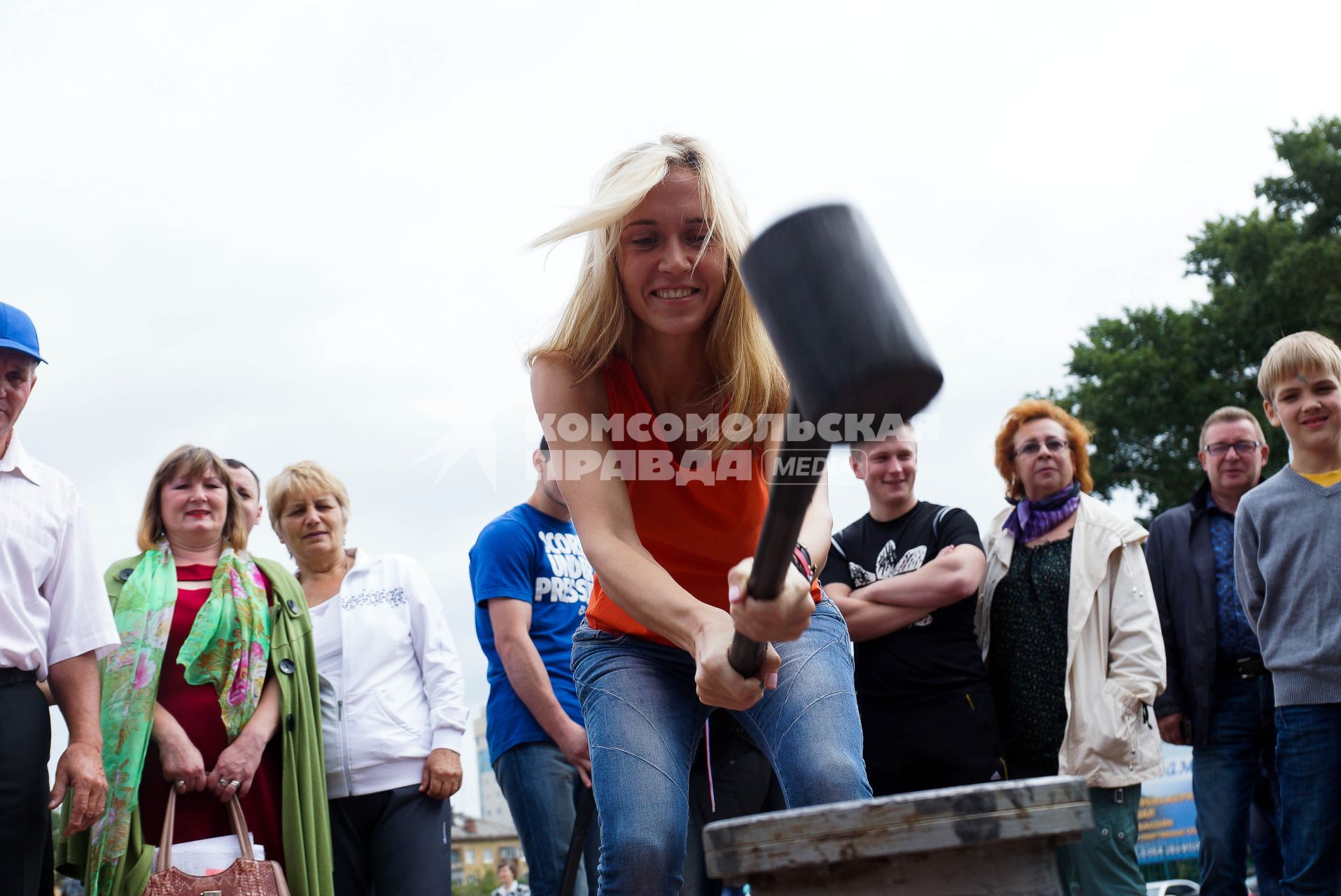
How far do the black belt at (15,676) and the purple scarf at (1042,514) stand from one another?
3.66m

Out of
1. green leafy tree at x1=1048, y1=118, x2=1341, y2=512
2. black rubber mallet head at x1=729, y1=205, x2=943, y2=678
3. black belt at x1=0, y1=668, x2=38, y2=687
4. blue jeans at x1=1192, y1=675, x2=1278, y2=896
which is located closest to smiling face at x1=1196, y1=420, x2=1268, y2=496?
blue jeans at x1=1192, y1=675, x2=1278, y2=896

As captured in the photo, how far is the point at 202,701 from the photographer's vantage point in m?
4.50

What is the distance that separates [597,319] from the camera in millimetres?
2799

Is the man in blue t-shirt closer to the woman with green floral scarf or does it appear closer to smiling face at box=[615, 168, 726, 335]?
the woman with green floral scarf

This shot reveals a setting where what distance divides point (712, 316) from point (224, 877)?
2567 millimetres

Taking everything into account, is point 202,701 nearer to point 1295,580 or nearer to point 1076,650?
point 1076,650

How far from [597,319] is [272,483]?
307 centimetres

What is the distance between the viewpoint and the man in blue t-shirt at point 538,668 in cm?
452

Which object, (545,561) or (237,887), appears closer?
(237,887)

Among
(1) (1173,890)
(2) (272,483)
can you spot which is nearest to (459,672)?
(2) (272,483)

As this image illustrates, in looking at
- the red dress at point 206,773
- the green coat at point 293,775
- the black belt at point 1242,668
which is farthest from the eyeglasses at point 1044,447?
the red dress at point 206,773

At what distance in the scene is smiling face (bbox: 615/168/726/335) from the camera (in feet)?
8.63

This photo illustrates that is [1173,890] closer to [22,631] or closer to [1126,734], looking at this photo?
[1126,734]

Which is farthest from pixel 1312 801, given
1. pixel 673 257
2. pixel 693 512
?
pixel 673 257
